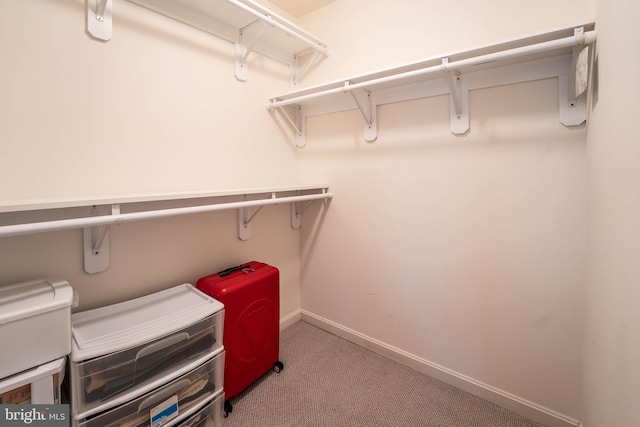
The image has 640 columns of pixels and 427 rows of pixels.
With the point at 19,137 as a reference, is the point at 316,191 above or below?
below

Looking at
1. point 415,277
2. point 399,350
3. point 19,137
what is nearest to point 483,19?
point 415,277

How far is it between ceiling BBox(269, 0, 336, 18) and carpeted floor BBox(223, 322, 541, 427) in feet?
7.85

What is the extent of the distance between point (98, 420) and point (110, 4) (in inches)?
64.5

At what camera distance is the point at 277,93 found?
6.48ft

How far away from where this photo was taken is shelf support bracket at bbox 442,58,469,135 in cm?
142

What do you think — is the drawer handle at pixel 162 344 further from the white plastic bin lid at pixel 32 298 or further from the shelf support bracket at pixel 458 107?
the shelf support bracket at pixel 458 107

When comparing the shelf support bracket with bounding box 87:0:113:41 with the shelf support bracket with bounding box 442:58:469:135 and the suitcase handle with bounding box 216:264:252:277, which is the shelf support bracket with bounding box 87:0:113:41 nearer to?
the suitcase handle with bounding box 216:264:252:277

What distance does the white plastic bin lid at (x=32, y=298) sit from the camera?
0.77 metres

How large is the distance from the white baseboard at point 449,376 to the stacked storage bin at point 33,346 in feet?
4.78

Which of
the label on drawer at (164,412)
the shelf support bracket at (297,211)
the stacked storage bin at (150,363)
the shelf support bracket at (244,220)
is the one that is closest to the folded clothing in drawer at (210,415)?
the stacked storage bin at (150,363)

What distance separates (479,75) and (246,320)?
1.74 meters

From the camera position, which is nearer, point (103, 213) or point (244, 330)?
point (103, 213)

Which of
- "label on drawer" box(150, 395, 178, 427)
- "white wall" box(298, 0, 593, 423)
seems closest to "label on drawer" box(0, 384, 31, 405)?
"label on drawer" box(150, 395, 178, 427)

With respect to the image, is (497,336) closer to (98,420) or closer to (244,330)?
Answer: (244,330)
